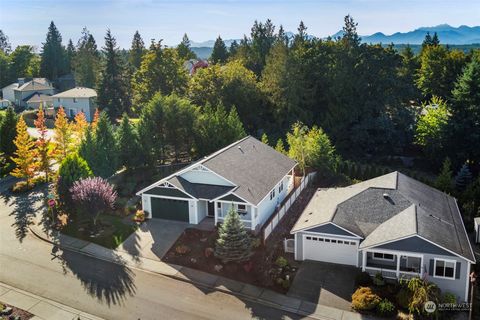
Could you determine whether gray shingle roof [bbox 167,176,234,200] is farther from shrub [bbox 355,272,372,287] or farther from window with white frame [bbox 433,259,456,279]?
window with white frame [bbox 433,259,456,279]

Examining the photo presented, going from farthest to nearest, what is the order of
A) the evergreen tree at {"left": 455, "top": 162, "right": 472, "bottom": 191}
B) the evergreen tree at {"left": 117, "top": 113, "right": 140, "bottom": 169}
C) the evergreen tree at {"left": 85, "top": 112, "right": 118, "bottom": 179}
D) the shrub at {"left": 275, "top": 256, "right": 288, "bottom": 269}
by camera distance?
the evergreen tree at {"left": 117, "top": 113, "right": 140, "bottom": 169} → the evergreen tree at {"left": 455, "top": 162, "right": 472, "bottom": 191} → the evergreen tree at {"left": 85, "top": 112, "right": 118, "bottom": 179} → the shrub at {"left": 275, "top": 256, "right": 288, "bottom": 269}

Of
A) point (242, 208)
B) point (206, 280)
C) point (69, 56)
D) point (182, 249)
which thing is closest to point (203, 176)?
point (242, 208)

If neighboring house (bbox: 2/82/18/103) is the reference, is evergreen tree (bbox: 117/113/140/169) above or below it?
below

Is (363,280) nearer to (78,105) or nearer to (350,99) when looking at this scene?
(350,99)

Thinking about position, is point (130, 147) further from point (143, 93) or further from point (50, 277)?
point (143, 93)

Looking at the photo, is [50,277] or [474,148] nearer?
[50,277]

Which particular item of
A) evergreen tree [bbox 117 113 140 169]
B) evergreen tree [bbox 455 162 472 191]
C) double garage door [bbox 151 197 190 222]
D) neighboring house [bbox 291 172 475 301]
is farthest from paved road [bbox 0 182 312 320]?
evergreen tree [bbox 455 162 472 191]

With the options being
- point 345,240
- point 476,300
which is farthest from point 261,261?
point 476,300
